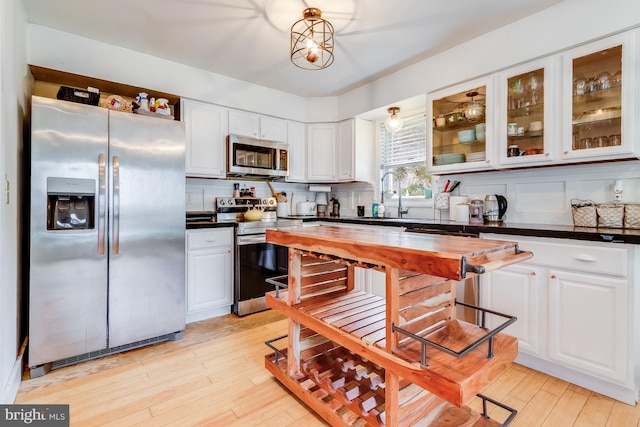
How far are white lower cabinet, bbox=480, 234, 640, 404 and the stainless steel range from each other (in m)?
2.03

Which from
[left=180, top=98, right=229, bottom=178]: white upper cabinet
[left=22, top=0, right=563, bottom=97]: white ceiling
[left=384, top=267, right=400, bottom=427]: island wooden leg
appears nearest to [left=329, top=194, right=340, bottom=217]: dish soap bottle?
[left=180, top=98, right=229, bottom=178]: white upper cabinet

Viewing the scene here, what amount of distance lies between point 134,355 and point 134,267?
0.65 metres

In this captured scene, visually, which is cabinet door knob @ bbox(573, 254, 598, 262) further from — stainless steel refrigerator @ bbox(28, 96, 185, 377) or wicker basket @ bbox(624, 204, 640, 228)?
stainless steel refrigerator @ bbox(28, 96, 185, 377)

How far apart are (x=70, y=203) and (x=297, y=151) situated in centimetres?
239

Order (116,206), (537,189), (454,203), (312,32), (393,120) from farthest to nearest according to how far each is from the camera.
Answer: (393,120)
(454,203)
(537,189)
(116,206)
(312,32)

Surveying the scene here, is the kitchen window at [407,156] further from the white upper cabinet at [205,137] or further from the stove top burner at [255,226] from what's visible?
the white upper cabinet at [205,137]

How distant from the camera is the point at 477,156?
2.64 metres

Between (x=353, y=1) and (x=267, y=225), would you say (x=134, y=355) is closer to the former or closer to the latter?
(x=267, y=225)

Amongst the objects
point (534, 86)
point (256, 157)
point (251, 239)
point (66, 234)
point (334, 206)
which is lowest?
point (251, 239)

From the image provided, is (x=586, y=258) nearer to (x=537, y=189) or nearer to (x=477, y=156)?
(x=537, y=189)

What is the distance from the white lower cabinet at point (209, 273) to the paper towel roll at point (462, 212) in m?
2.16

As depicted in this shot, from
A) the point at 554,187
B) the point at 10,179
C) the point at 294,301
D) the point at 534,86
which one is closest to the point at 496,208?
the point at 554,187

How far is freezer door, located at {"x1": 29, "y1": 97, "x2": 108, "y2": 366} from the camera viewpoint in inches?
76.5

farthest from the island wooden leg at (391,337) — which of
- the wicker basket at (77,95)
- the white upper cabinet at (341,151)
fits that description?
the white upper cabinet at (341,151)
